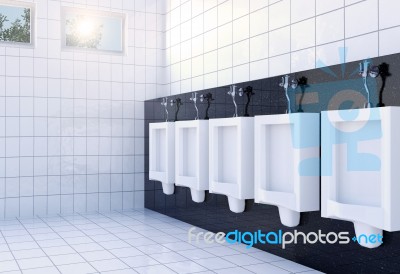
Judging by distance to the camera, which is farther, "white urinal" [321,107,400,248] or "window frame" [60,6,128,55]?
"window frame" [60,6,128,55]

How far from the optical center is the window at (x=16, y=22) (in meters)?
4.26

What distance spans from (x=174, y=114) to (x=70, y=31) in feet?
4.85

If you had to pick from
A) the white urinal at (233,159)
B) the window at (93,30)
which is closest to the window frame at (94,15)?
the window at (93,30)

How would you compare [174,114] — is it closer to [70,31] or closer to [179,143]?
[179,143]

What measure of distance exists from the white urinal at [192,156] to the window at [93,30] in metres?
1.72

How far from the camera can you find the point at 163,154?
389cm

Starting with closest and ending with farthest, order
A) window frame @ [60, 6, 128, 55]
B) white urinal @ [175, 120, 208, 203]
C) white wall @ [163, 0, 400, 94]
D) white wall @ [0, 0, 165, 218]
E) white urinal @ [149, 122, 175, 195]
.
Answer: white wall @ [163, 0, 400, 94], white urinal @ [175, 120, 208, 203], white urinal @ [149, 122, 175, 195], white wall @ [0, 0, 165, 218], window frame @ [60, 6, 128, 55]

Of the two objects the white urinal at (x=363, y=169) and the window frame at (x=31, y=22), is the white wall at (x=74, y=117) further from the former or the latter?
the white urinal at (x=363, y=169)

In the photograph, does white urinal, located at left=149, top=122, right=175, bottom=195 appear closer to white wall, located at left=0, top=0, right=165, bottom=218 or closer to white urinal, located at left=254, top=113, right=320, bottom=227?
white wall, located at left=0, top=0, right=165, bottom=218

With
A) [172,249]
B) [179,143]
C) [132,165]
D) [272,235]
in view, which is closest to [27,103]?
[132,165]

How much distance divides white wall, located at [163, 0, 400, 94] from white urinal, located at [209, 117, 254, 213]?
1.76 ft

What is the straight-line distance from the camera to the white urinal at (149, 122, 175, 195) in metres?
3.64

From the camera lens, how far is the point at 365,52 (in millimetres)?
2393

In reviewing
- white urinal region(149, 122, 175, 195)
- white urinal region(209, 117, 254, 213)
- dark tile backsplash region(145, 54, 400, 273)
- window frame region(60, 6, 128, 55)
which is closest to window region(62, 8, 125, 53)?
window frame region(60, 6, 128, 55)
